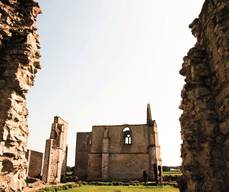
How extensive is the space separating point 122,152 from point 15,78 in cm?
2919

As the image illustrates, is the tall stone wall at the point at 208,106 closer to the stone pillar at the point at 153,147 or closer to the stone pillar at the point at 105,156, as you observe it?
the stone pillar at the point at 153,147

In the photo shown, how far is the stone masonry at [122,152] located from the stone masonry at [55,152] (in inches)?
207

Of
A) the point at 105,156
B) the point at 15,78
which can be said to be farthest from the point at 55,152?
the point at 15,78

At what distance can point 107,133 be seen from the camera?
34.2 meters

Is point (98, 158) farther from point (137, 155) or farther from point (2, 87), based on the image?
point (2, 87)

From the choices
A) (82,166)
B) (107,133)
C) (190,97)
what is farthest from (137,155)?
(190,97)

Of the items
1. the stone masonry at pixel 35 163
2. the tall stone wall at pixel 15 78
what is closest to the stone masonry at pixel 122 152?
the stone masonry at pixel 35 163

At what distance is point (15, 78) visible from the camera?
17.4ft

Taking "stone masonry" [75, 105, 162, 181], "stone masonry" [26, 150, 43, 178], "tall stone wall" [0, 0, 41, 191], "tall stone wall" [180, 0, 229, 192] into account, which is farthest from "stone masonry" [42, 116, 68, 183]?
"tall stone wall" [180, 0, 229, 192]

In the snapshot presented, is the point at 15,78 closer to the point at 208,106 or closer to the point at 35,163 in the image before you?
the point at 208,106

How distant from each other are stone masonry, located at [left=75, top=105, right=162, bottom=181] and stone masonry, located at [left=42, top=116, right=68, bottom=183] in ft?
17.3

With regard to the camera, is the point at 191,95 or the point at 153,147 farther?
the point at 153,147

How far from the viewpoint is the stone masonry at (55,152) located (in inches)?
999

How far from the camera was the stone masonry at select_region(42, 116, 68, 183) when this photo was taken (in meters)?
25.4
